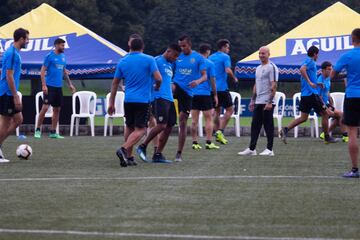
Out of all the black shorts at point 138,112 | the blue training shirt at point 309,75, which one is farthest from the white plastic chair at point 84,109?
the black shorts at point 138,112

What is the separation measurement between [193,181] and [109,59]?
15091 millimetres

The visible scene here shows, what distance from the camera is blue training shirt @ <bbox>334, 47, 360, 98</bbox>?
500 inches

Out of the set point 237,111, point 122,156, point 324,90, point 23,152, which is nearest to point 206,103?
point 324,90

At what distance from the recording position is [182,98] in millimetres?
16578

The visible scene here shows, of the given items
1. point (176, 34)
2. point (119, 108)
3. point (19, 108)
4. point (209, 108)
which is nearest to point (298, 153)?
point (209, 108)

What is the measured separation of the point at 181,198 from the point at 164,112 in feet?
14.7

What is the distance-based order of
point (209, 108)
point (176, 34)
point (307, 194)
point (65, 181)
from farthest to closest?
1. point (176, 34)
2. point (209, 108)
3. point (65, 181)
4. point (307, 194)

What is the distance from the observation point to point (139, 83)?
14.5 metres

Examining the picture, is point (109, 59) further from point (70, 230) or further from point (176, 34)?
point (176, 34)

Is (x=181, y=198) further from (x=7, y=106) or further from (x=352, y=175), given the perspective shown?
(x=7, y=106)

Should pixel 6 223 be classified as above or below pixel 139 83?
below

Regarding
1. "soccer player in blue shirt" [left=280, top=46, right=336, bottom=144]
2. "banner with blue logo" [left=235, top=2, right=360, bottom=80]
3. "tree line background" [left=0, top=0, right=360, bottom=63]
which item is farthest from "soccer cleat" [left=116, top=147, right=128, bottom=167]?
"tree line background" [left=0, top=0, right=360, bottom=63]

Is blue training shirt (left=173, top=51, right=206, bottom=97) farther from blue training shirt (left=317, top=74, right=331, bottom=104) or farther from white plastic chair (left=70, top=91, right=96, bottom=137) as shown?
white plastic chair (left=70, top=91, right=96, bottom=137)

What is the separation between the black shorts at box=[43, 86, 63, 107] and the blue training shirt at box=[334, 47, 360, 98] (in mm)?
10273
